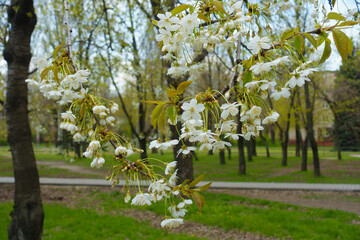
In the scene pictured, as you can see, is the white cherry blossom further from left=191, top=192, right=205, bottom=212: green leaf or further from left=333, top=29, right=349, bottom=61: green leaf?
left=191, top=192, right=205, bottom=212: green leaf

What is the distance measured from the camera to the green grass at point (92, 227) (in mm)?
5117

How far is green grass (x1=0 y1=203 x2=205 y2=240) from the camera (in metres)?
5.12

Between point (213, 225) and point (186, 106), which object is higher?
point (186, 106)

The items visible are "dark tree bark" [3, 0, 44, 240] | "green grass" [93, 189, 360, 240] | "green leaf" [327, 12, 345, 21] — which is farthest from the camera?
"green grass" [93, 189, 360, 240]

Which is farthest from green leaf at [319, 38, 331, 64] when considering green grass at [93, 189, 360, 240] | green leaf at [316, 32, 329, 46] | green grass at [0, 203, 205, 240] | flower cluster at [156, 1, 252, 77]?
green grass at [93, 189, 360, 240]

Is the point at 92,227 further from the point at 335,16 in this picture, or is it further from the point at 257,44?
the point at 335,16

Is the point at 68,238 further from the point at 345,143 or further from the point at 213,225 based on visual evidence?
the point at 345,143

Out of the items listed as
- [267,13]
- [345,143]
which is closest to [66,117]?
[267,13]

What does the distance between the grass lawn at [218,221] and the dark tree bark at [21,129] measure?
105 cm

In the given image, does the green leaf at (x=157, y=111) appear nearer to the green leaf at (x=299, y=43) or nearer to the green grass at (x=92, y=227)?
the green leaf at (x=299, y=43)

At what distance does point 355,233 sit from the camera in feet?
16.5

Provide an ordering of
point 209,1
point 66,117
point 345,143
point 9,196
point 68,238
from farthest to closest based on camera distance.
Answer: point 345,143, point 9,196, point 68,238, point 66,117, point 209,1

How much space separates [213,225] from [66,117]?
486 centimetres

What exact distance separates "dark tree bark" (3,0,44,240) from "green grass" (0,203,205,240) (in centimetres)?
102
